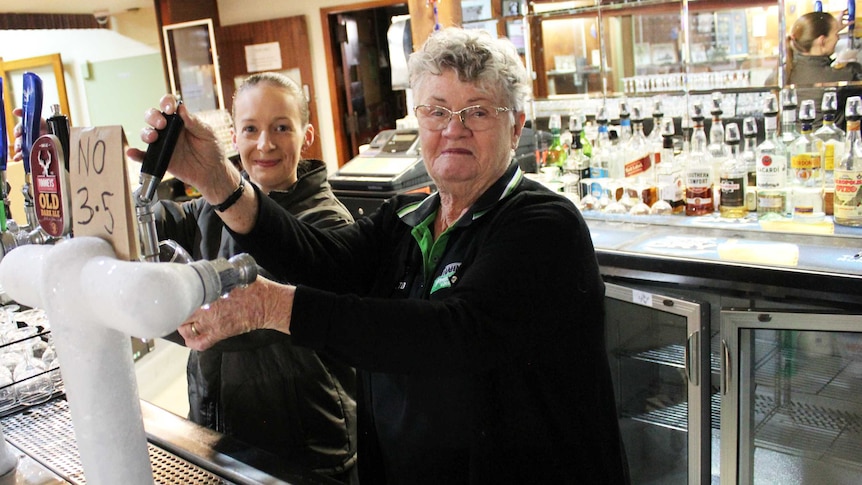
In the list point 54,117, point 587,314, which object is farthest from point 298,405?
point 54,117

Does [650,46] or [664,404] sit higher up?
[650,46]

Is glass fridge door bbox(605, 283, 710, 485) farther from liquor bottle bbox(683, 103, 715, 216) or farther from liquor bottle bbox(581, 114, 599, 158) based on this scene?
liquor bottle bbox(581, 114, 599, 158)

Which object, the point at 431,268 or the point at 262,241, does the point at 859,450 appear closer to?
the point at 431,268

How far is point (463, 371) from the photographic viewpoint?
115 cm

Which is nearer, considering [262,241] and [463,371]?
[463,371]

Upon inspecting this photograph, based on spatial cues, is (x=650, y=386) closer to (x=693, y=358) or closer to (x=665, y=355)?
(x=665, y=355)

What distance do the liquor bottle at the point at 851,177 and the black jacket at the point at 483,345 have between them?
142cm

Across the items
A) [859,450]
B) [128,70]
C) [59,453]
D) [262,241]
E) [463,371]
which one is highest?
[128,70]

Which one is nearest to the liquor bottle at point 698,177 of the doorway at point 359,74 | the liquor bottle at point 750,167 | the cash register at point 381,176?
the liquor bottle at point 750,167

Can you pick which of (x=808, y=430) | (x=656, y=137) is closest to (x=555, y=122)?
(x=656, y=137)

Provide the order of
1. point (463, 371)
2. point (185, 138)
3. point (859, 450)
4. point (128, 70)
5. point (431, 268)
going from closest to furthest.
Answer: point (463, 371), point (185, 138), point (431, 268), point (859, 450), point (128, 70)

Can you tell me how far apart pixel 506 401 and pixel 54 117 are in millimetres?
773

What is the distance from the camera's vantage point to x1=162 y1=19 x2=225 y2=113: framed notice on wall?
296 inches

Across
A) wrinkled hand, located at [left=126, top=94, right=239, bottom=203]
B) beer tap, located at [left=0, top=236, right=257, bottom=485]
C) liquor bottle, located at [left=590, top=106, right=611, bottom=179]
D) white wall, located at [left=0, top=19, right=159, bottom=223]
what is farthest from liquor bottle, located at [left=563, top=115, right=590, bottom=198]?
white wall, located at [left=0, top=19, right=159, bottom=223]
